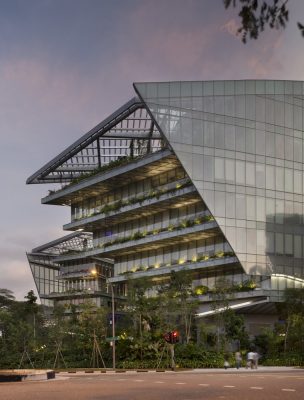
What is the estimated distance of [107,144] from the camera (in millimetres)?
97625

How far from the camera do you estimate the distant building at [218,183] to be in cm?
7906

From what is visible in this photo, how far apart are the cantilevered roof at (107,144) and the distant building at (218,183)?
25 cm

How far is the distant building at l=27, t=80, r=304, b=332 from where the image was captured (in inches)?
3113

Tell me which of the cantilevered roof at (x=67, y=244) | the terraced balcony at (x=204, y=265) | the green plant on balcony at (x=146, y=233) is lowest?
the terraced balcony at (x=204, y=265)

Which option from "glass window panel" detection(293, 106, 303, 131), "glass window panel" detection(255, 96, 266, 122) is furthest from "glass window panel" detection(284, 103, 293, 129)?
"glass window panel" detection(255, 96, 266, 122)

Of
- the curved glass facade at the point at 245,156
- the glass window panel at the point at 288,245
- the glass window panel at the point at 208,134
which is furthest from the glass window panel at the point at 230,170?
the glass window panel at the point at 288,245

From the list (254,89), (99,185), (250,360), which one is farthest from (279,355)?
(99,185)

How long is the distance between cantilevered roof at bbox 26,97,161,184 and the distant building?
0.25 metres

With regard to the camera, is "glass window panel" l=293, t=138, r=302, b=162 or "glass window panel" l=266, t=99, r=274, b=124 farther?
"glass window panel" l=293, t=138, r=302, b=162

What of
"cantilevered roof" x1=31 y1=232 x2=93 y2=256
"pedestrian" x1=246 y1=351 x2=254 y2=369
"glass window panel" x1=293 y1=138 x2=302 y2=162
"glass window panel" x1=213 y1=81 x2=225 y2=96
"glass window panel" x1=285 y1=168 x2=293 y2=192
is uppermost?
"glass window panel" x1=213 y1=81 x2=225 y2=96

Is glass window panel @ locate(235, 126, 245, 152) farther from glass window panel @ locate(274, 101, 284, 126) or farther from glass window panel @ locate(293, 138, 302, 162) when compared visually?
glass window panel @ locate(293, 138, 302, 162)

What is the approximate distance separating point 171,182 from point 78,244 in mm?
48643

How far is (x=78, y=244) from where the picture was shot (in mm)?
130375

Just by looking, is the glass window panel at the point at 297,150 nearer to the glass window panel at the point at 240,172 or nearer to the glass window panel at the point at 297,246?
the glass window panel at the point at 240,172
